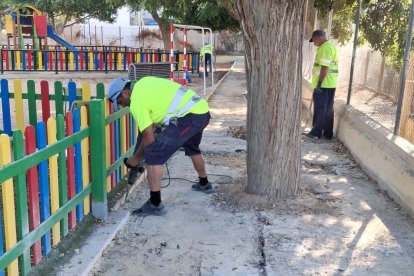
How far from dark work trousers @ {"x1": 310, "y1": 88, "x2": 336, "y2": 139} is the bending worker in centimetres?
365

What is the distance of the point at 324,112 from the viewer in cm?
741

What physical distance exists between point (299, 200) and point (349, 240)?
0.81 metres

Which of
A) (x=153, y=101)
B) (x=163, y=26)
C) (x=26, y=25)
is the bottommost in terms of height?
(x=153, y=101)

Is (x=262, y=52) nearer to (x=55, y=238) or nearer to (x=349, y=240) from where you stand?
(x=349, y=240)

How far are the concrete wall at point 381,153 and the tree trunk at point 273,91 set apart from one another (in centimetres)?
101

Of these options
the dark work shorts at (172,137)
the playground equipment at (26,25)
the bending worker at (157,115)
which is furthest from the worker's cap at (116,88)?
the playground equipment at (26,25)

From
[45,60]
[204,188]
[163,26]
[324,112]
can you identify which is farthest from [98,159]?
[163,26]

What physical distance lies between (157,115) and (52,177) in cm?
106

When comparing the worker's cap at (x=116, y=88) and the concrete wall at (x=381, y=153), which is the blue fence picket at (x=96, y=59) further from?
the worker's cap at (x=116, y=88)

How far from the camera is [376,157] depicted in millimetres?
5410

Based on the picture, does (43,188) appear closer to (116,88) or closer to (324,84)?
(116,88)

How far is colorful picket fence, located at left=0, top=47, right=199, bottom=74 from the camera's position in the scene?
17953 millimetres

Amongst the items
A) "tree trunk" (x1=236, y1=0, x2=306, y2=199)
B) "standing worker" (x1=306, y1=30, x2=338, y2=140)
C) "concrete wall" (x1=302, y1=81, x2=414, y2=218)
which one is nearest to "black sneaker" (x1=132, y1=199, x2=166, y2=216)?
"tree trunk" (x1=236, y1=0, x2=306, y2=199)

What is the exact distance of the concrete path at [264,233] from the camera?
346 centimetres
